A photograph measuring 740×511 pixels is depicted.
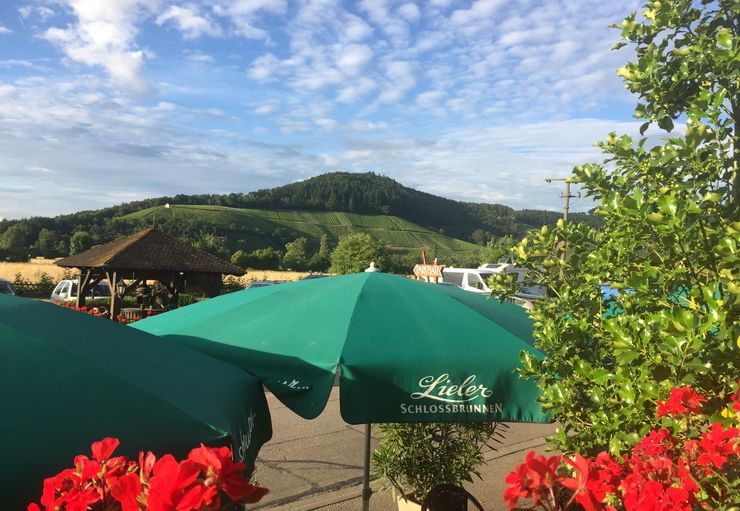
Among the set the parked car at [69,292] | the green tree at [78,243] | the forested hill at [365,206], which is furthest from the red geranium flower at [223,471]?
the forested hill at [365,206]

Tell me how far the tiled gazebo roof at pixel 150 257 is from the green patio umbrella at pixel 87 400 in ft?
49.1

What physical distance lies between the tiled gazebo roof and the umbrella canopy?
14035 mm

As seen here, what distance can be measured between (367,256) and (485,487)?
3233 centimetres

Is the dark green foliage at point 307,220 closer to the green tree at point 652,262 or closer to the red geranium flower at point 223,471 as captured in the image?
the green tree at point 652,262

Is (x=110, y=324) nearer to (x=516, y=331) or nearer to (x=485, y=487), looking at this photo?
(x=516, y=331)

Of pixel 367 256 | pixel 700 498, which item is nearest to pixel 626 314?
pixel 700 498

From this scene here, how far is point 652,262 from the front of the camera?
2744 mm

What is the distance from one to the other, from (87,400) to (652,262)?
2.57 metres

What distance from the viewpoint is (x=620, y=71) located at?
309 cm

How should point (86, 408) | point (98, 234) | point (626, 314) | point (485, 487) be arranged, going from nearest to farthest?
point (86, 408) < point (626, 314) < point (485, 487) < point (98, 234)

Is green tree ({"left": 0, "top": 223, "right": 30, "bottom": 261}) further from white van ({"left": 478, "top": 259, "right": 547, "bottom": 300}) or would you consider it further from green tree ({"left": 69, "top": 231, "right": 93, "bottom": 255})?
white van ({"left": 478, "top": 259, "right": 547, "bottom": 300})

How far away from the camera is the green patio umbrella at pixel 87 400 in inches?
78.4

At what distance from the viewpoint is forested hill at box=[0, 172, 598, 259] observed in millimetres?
90550

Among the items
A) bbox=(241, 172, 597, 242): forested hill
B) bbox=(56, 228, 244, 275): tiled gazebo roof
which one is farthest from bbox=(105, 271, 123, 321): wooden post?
bbox=(241, 172, 597, 242): forested hill
